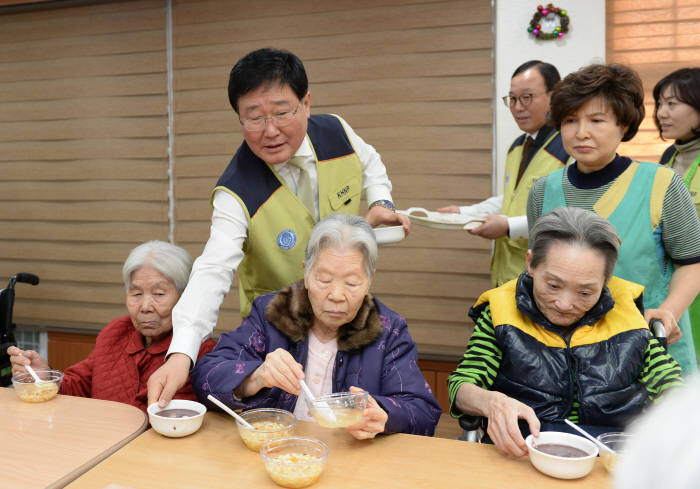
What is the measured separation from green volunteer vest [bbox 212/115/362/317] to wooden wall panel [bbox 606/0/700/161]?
1795 mm

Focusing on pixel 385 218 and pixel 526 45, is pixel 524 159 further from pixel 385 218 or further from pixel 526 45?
pixel 385 218

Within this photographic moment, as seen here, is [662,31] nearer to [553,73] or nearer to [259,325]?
[553,73]

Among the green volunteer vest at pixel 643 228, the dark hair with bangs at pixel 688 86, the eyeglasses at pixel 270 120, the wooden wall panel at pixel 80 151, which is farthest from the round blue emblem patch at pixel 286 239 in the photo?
the wooden wall panel at pixel 80 151

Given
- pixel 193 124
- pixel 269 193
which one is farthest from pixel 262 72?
pixel 193 124

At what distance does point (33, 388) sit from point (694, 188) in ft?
8.78

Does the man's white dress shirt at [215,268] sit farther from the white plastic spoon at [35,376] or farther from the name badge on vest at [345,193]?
the white plastic spoon at [35,376]

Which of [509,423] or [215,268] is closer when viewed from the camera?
[509,423]

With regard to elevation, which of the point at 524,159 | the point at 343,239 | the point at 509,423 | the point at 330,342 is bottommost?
the point at 509,423

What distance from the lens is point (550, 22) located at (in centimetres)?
296

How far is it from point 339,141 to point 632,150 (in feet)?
6.04

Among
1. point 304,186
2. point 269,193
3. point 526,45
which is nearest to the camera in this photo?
point 269,193

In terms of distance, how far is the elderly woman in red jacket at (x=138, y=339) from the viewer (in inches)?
75.9

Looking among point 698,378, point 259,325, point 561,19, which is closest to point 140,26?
point 561,19

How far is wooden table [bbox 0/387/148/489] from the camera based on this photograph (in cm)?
122
